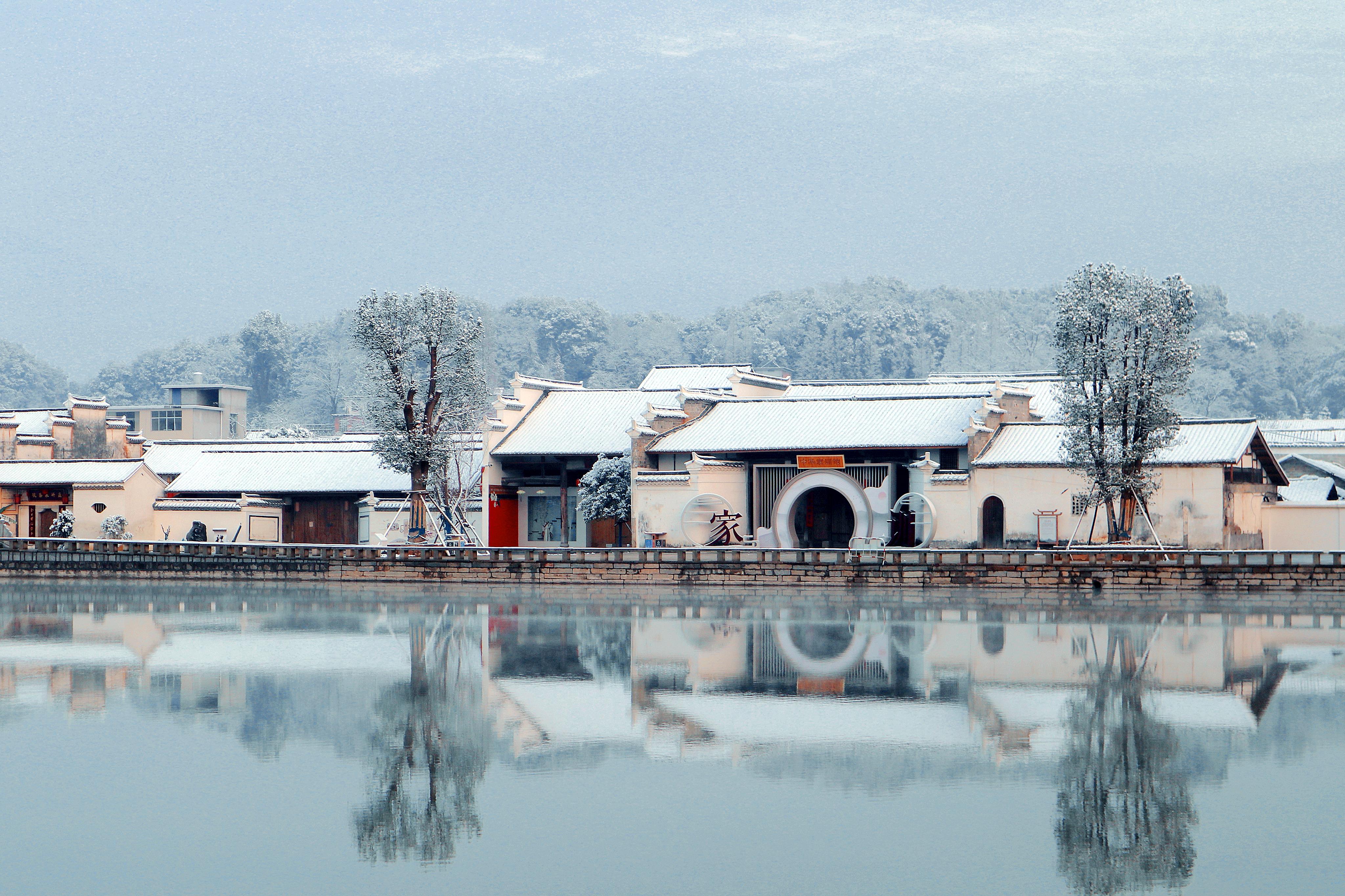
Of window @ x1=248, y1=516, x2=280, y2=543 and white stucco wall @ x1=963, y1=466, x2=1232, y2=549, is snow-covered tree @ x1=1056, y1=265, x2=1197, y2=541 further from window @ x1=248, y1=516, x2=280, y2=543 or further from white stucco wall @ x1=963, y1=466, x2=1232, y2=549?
window @ x1=248, y1=516, x2=280, y2=543

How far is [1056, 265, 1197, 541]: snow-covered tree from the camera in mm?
35125

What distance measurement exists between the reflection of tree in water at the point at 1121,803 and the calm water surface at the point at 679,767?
0.14ft

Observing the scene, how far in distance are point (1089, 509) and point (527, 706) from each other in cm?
2228

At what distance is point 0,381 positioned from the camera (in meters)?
133

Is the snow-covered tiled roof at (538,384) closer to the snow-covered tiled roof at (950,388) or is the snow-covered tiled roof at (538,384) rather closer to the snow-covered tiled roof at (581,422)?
the snow-covered tiled roof at (581,422)

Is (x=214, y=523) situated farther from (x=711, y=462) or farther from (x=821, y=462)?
(x=821, y=462)

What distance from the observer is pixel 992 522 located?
38.0 metres

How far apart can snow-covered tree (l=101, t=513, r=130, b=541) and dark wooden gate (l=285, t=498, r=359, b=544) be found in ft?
16.6

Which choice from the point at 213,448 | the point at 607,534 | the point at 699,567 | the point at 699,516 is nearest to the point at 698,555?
the point at 699,567

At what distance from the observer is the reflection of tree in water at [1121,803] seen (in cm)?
1152

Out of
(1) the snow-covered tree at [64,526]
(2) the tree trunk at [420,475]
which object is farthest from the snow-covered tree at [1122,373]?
(1) the snow-covered tree at [64,526]

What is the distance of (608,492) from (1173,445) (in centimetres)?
1556

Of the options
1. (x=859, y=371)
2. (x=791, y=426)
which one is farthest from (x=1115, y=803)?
(x=859, y=371)

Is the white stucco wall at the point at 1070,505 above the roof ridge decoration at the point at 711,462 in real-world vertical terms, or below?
below
